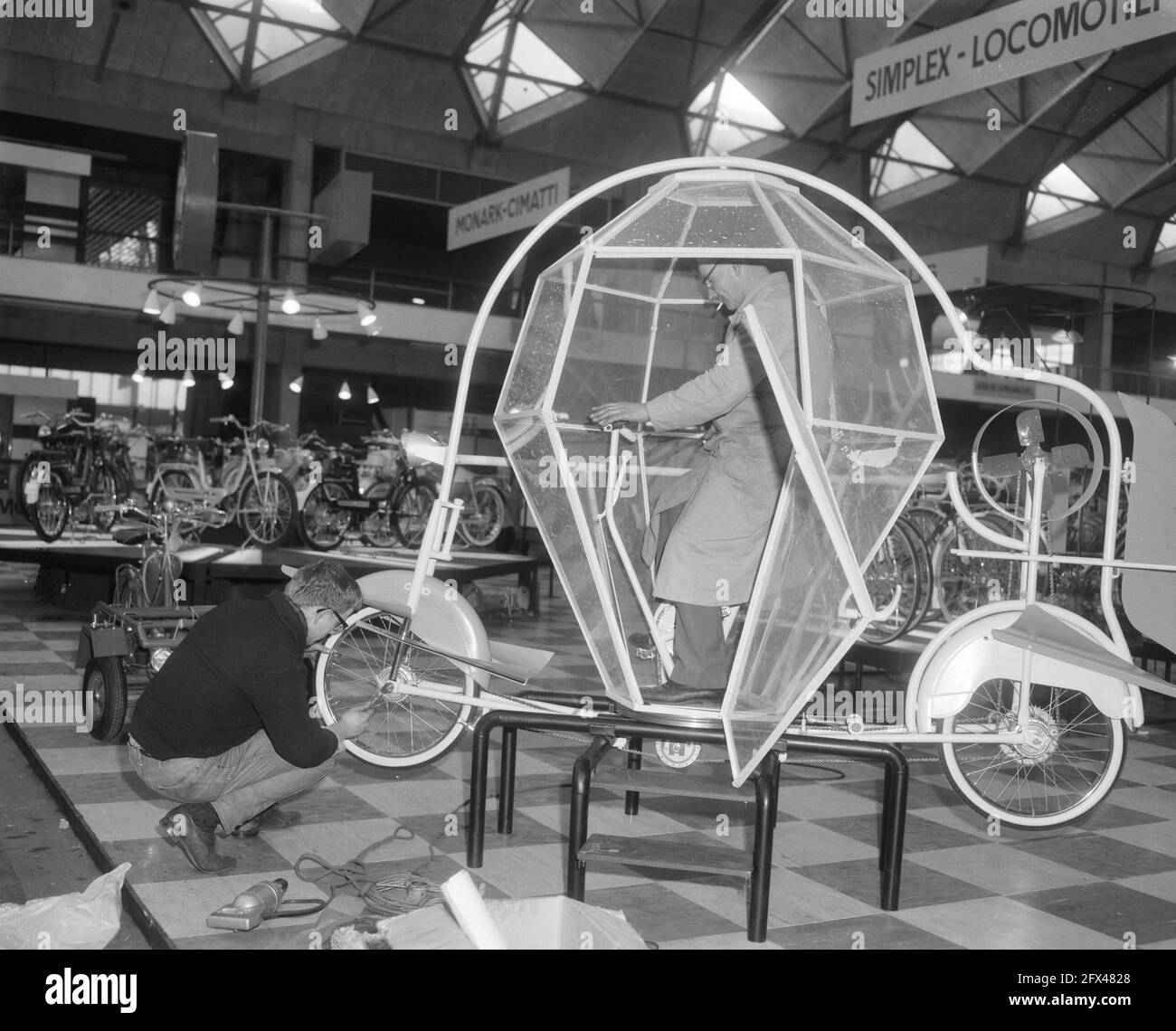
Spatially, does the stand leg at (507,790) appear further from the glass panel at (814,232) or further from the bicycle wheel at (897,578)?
the bicycle wheel at (897,578)

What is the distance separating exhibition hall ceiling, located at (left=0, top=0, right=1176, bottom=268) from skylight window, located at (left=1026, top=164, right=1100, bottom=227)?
3 cm

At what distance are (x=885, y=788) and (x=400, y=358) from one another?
17.8 metres

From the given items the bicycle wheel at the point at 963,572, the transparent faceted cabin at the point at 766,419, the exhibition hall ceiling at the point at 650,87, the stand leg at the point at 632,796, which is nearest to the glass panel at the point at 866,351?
the transparent faceted cabin at the point at 766,419

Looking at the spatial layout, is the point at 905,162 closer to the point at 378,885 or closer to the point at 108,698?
the point at 108,698

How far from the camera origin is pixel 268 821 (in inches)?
145

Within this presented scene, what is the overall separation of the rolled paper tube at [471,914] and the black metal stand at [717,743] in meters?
0.71

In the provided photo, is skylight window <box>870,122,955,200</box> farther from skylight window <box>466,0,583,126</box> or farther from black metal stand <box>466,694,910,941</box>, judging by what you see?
black metal stand <box>466,694,910,941</box>

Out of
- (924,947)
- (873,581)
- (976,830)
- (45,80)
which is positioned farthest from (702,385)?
(45,80)

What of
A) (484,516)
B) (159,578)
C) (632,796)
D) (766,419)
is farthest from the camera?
(484,516)

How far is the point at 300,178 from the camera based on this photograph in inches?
726

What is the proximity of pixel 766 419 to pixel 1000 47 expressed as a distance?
297 centimetres

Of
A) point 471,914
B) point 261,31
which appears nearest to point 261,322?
point 261,31

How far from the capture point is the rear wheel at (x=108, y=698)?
465 centimetres
